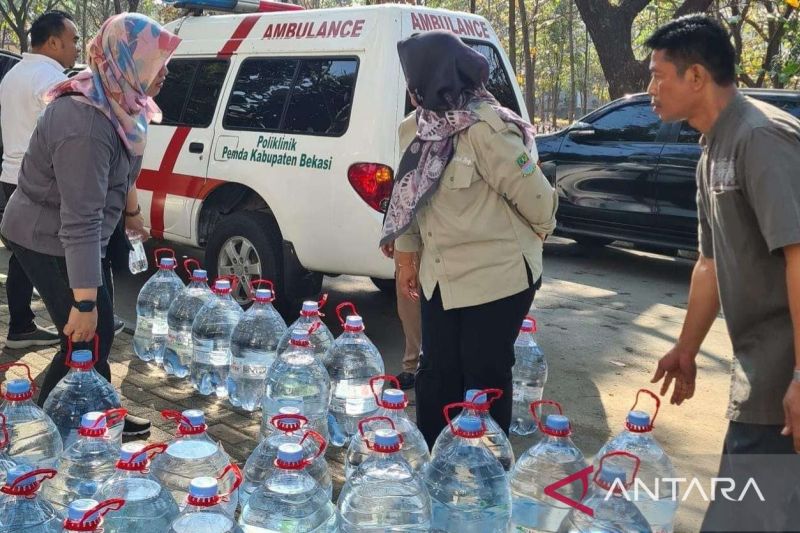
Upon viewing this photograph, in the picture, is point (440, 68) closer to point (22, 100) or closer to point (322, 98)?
point (322, 98)

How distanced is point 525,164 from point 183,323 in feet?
9.55

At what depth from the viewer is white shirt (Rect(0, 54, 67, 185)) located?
5.33 m

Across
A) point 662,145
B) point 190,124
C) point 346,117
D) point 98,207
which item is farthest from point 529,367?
point 662,145

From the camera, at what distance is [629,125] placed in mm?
8703

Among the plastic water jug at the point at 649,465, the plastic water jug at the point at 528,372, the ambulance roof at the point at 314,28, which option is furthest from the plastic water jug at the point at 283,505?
the ambulance roof at the point at 314,28

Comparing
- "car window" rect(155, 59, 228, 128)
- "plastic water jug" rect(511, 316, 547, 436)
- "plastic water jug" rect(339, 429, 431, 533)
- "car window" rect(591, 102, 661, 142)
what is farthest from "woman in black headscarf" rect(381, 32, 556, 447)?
"car window" rect(591, 102, 661, 142)

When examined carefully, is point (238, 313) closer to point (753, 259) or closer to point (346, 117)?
point (346, 117)

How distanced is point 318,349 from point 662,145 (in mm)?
4967

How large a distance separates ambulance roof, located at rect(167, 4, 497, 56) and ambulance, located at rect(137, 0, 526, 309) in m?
0.01

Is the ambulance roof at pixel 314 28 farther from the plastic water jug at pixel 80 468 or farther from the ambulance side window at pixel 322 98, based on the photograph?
the plastic water jug at pixel 80 468

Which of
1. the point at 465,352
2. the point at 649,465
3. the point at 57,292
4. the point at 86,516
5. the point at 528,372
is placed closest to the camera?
the point at 86,516

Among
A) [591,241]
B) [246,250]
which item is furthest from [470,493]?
[591,241]

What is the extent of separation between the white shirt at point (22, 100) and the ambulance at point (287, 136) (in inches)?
50.5

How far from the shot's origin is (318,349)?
475 cm
